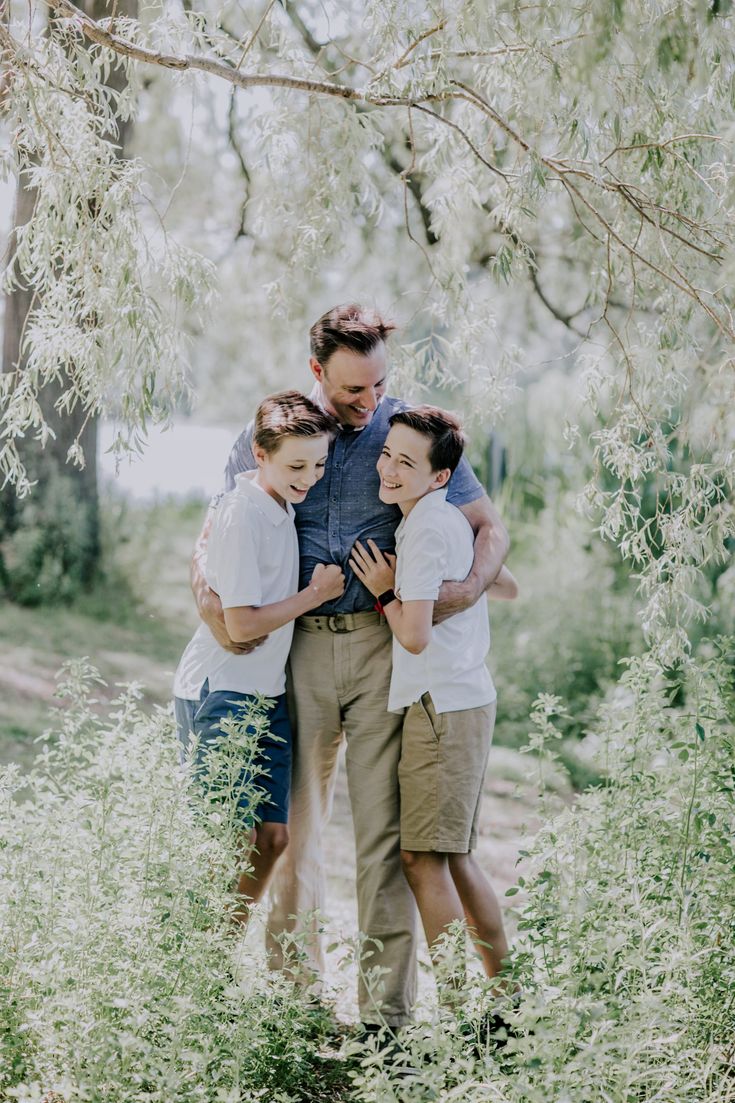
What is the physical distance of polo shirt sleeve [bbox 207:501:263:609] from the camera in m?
3.30

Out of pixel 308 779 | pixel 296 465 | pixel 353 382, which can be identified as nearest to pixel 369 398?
pixel 353 382

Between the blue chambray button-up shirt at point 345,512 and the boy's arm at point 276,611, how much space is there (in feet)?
0.42

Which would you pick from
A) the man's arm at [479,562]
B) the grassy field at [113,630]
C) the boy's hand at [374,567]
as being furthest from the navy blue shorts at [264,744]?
the grassy field at [113,630]

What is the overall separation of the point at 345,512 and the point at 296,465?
0.26m

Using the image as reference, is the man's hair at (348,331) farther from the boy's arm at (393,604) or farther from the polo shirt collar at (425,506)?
the boy's arm at (393,604)

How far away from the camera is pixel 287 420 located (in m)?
3.36

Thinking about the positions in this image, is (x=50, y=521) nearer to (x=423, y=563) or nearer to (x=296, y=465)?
(x=296, y=465)

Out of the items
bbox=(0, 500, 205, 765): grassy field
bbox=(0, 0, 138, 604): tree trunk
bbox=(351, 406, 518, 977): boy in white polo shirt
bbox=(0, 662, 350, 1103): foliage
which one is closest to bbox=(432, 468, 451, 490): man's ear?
bbox=(351, 406, 518, 977): boy in white polo shirt

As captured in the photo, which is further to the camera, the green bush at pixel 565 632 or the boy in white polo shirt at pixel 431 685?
the green bush at pixel 565 632

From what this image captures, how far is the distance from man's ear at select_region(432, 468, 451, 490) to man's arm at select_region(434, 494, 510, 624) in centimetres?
19

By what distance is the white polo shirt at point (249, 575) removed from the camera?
10.9 feet

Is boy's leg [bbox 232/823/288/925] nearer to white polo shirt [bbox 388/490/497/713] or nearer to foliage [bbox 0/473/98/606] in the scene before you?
white polo shirt [bbox 388/490/497/713]

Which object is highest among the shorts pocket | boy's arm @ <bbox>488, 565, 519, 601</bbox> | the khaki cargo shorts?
boy's arm @ <bbox>488, 565, 519, 601</bbox>

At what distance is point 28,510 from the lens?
886 centimetres
